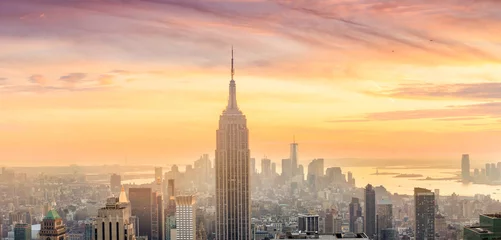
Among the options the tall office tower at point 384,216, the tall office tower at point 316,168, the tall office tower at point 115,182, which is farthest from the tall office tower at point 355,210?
the tall office tower at point 115,182

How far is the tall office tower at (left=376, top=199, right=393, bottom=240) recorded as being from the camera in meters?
12.9

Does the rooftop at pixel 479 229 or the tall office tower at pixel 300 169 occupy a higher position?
the tall office tower at pixel 300 169

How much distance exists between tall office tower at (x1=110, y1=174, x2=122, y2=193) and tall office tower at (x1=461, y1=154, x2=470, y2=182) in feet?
16.9

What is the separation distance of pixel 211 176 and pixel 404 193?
6717 mm

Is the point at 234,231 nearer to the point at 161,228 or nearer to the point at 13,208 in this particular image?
the point at 161,228

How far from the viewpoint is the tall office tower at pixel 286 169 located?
13.0 meters

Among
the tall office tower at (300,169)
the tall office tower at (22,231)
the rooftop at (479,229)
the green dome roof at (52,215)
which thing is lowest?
the tall office tower at (22,231)

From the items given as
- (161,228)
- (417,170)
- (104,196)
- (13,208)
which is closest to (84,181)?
(104,196)

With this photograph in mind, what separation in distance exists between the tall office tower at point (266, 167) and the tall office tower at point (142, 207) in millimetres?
2438

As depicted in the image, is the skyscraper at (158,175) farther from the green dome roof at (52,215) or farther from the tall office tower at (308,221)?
the tall office tower at (308,221)

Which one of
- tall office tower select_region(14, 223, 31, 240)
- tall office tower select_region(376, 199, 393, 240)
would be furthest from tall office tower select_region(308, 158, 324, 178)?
tall office tower select_region(14, 223, 31, 240)

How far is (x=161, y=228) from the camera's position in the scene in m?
→ 14.3

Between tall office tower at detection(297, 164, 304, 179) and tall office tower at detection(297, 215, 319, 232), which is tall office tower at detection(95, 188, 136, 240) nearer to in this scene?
tall office tower at detection(297, 215, 319, 232)

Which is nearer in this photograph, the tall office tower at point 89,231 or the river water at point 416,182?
the tall office tower at point 89,231
